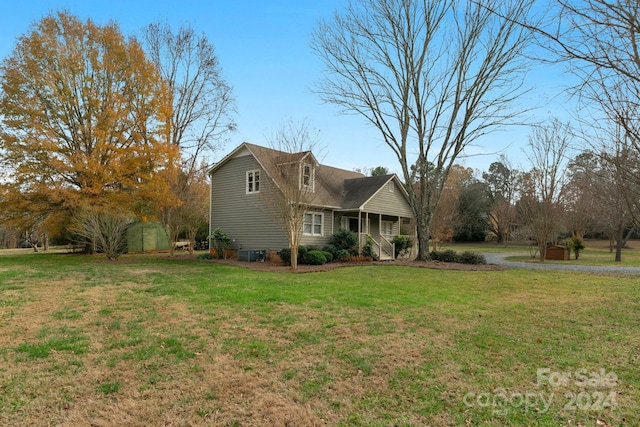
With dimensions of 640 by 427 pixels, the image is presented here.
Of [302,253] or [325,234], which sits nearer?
[302,253]

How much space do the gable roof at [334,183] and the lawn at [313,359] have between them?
34.0ft

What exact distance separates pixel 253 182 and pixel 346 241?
5726mm

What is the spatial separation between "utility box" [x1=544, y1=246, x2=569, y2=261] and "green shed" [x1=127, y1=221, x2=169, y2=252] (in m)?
26.5

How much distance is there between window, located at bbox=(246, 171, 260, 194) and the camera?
1916cm

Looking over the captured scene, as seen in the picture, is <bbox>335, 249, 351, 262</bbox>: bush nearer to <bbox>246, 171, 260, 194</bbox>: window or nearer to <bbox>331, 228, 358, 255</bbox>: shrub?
<bbox>331, 228, 358, 255</bbox>: shrub

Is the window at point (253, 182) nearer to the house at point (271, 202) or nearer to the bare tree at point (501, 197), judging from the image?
the house at point (271, 202)

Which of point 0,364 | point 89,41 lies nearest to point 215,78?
point 89,41

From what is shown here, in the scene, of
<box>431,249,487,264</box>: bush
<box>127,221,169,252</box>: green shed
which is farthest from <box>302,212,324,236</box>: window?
<box>127,221,169,252</box>: green shed

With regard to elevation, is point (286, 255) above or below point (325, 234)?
below

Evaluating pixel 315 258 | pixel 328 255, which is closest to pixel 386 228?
pixel 328 255

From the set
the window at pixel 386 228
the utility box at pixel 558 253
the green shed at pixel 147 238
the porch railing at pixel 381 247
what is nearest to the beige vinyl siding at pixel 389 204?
the window at pixel 386 228

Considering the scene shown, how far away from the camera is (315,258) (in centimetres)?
1633

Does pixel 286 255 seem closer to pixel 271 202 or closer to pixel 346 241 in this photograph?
pixel 271 202

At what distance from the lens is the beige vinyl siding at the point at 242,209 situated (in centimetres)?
1839
